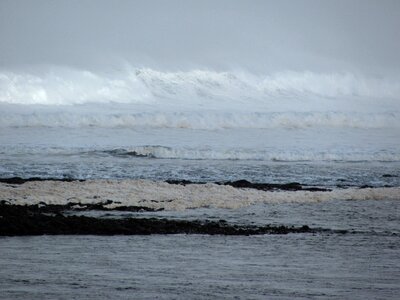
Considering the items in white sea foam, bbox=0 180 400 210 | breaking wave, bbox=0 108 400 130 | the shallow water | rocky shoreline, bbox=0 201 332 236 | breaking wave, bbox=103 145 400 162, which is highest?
breaking wave, bbox=0 108 400 130

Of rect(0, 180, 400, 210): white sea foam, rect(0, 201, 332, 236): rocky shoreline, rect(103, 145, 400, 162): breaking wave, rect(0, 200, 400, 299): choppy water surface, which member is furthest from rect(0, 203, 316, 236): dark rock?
rect(103, 145, 400, 162): breaking wave

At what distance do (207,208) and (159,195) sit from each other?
1.95m

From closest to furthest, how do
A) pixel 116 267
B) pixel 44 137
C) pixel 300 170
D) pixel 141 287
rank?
pixel 141 287 < pixel 116 267 < pixel 300 170 < pixel 44 137

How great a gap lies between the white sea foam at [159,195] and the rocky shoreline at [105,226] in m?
2.58

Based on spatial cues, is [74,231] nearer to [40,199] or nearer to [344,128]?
[40,199]

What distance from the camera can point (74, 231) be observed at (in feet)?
48.0

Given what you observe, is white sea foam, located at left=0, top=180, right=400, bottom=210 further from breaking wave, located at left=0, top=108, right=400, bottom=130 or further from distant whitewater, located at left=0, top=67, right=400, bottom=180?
breaking wave, located at left=0, top=108, right=400, bottom=130

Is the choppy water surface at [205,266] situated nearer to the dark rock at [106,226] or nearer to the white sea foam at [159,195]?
the dark rock at [106,226]

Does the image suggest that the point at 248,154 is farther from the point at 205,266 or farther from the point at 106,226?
the point at 205,266

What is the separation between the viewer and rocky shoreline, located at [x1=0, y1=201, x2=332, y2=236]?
1444cm

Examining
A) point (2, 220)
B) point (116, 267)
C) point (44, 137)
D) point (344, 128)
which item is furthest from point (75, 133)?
point (116, 267)

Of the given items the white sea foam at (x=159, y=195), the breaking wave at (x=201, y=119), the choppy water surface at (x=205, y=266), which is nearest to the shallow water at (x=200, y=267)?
the choppy water surface at (x=205, y=266)

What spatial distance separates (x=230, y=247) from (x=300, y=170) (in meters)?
19.1

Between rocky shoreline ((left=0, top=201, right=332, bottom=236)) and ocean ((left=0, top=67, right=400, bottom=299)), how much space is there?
0.42 meters
